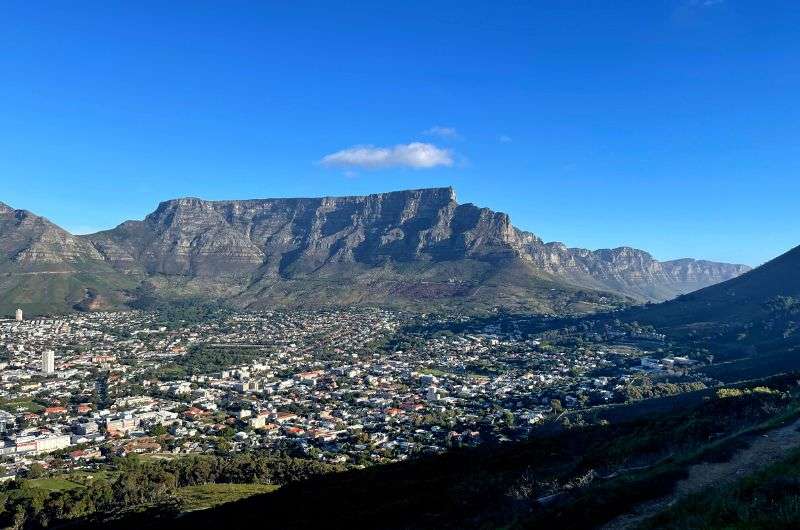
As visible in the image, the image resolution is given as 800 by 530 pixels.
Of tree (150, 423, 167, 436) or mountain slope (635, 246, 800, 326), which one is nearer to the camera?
tree (150, 423, 167, 436)

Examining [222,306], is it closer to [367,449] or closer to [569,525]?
[367,449]

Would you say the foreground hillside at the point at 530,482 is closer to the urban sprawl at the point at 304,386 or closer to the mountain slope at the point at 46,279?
the urban sprawl at the point at 304,386

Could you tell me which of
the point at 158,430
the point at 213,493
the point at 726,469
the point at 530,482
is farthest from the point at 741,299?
the point at 726,469

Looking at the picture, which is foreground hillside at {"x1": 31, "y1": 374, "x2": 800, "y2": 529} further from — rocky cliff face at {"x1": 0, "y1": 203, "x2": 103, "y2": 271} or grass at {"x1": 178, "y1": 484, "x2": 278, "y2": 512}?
rocky cliff face at {"x1": 0, "y1": 203, "x2": 103, "y2": 271}

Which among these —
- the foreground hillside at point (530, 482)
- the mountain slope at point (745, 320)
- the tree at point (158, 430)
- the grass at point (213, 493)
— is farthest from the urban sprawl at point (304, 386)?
the foreground hillside at point (530, 482)

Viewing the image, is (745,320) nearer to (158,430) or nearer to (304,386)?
(304,386)

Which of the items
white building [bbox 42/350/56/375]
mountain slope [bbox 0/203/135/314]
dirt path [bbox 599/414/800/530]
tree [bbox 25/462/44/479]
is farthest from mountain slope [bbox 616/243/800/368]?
mountain slope [bbox 0/203/135/314]

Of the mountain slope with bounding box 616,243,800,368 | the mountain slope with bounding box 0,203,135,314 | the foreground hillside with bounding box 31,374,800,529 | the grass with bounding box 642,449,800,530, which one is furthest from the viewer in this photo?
the mountain slope with bounding box 0,203,135,314
